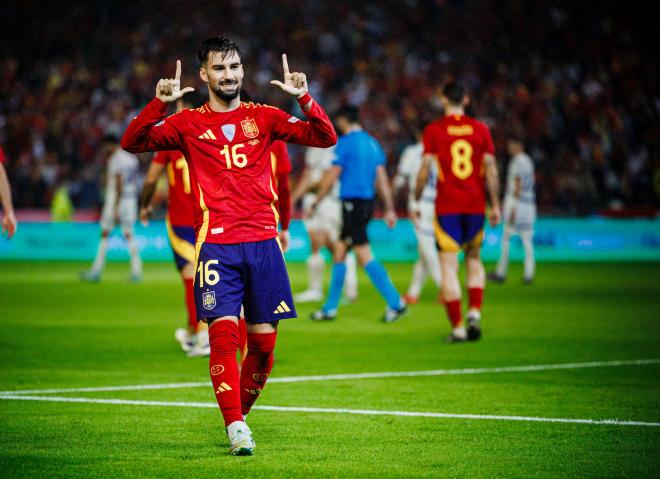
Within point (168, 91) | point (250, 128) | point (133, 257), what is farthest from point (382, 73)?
point (168, 91)

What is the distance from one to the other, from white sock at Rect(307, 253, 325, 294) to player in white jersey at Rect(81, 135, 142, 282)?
438cm

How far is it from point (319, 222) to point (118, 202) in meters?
4.87

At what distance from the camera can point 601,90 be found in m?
27.7

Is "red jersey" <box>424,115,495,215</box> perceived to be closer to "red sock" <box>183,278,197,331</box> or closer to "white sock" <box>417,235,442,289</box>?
"red sock" <box>183,278,197,331</box>

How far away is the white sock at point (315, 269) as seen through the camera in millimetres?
16453

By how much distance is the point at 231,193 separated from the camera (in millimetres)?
6438

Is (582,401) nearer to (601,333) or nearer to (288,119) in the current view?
(288,119)

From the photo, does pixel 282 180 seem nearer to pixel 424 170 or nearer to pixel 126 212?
pixel 424 170

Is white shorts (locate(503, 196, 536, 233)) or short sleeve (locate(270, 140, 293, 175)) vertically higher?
short sleeve (locate(270, 140, 293, 175))

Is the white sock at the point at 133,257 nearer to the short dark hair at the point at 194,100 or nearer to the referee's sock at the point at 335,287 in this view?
the referee's sock at the point at 335,287

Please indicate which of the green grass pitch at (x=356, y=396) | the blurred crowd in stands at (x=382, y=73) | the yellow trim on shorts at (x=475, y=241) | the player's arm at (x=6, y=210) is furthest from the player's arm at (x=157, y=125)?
the blurred crowd in stands at (x=382, y=73)

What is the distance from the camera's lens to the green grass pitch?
20.1 ft

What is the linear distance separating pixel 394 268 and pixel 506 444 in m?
16.5

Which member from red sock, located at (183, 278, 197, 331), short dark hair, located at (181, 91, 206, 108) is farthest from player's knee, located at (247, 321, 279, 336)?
red sock, located at (183, 278, 197, 331)
